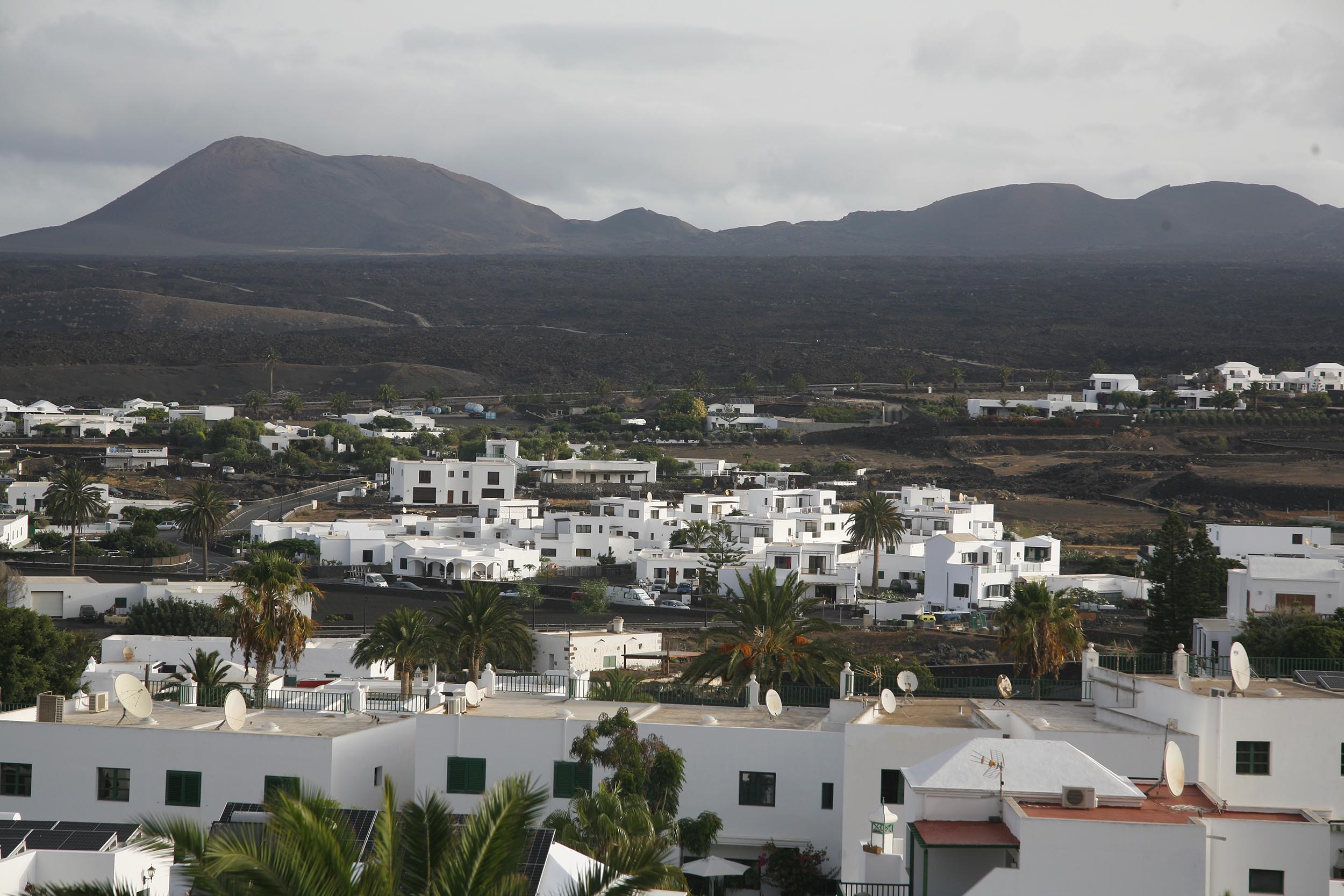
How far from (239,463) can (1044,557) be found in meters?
57.4

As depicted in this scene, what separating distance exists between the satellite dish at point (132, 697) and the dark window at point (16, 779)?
1.50 meters

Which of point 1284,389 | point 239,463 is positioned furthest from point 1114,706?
point 1284,389

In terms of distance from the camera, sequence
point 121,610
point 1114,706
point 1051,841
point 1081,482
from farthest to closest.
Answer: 1. point 1081,482
2. point 121,610
3. point 1114,706
4. point 1051,841

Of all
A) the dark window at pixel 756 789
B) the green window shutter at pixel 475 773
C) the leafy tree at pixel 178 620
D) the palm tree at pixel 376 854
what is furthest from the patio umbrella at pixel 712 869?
the leafy tree at pixel 178 620

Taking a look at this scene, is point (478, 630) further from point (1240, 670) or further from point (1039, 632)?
point (1240, 670)

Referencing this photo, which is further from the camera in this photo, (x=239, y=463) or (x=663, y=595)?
(x=239, y=463)

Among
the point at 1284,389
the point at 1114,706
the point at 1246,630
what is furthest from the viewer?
the point at 1284,389

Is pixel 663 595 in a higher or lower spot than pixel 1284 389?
lower

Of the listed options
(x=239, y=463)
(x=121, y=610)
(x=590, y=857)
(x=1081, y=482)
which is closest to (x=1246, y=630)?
(x=590, y=857)

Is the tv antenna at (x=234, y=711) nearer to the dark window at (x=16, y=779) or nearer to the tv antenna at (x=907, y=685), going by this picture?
the dark window at (x=16, y=779)

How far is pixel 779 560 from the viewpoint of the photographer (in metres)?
60.6

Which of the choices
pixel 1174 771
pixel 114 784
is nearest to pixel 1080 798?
pixel 1174 771

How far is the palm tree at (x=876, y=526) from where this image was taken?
6000 centimetres

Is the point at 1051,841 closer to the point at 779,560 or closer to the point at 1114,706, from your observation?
the point at 1114,706
